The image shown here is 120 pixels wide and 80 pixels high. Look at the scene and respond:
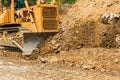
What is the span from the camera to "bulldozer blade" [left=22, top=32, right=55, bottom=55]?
44.8ft

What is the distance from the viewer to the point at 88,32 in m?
15.4

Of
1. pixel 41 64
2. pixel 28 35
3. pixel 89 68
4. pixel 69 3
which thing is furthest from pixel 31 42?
pixel 69 3

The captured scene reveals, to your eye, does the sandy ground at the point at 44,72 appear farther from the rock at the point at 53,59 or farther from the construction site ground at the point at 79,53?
the rock at the point at 53,59

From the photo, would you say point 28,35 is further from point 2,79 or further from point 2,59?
point 2,79

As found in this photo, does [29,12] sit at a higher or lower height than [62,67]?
higher

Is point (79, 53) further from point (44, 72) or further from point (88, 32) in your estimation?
point (44, 72)

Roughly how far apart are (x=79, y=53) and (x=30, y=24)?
225 centimetres

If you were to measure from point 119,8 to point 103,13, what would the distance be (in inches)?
28.8

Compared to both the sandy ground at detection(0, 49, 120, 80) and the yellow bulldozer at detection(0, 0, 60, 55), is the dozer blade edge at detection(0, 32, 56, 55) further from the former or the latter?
the sandy ground at detection(0, 49, 120, 80)

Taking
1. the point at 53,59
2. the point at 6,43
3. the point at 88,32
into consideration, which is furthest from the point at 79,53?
the point at 6,43

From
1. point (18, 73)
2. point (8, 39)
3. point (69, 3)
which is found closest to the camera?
point (18, 73)

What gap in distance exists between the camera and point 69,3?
32375 mm

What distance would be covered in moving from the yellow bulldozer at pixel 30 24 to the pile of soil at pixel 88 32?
1.40 ft

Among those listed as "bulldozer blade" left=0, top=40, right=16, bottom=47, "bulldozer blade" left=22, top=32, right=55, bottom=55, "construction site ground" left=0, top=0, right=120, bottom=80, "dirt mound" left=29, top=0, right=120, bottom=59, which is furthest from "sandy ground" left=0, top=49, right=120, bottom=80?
"bulldozer blade" left=0, top=40, right=16, bottom=47
